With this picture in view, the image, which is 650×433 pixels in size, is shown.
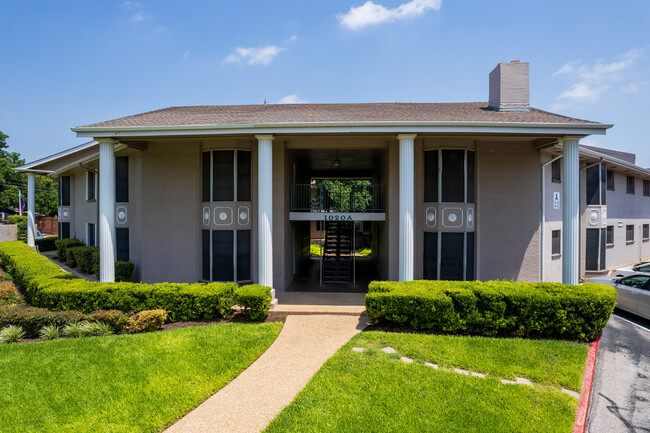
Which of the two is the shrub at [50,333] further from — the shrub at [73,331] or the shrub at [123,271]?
the shrub at [123,271]

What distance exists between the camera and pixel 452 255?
11719mm

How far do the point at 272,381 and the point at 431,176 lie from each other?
28.7 ft

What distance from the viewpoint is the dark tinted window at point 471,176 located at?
1185 cm

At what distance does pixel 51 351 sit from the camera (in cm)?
679

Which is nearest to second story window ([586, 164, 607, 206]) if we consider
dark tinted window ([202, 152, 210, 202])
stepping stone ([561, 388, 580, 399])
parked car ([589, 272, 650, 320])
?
parked car ([589, 272, 650, 320])

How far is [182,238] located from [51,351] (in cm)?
598

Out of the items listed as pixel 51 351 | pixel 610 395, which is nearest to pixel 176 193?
pixel 51 351

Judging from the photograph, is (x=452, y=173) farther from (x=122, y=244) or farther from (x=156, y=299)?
(x=122, y=244)

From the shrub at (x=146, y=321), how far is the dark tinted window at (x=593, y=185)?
58.4 ft

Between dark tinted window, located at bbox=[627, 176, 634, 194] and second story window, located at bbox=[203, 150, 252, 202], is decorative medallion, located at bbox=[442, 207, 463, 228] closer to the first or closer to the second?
second story window, located at bbox=[203, 150, 252, 202]

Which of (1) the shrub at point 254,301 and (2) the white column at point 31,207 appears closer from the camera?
(1) the shrub at point 254,301

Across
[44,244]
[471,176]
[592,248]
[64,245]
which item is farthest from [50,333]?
[44,244]

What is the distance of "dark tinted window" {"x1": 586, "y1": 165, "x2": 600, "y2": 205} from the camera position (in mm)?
15172

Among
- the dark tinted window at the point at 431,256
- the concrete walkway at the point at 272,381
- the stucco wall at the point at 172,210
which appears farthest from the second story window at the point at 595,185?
the stucco wall at the point at 172,210
